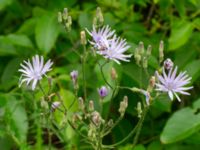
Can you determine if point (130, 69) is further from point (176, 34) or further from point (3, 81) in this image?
point (3, 81)

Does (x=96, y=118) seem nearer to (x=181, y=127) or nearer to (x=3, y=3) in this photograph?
(x=181, y=127)

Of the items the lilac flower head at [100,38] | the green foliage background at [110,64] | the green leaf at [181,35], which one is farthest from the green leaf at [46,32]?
the lilac flower head at [100,38]

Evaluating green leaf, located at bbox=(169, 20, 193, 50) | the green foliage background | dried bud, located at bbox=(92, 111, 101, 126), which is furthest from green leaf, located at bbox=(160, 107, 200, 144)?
dried bud, located at bbox=(92, 111, 101, 126)

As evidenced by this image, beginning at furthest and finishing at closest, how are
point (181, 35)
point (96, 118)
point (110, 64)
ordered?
point (181, 35) → point (110, 64) → point (96, 118)

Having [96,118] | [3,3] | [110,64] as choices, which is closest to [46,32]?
[3,3]

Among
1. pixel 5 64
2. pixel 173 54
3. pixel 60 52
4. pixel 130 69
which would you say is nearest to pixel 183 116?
pixel 130 69

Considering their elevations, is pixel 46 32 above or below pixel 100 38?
above

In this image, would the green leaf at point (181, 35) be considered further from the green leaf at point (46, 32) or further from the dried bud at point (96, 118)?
the dried bud at point (96, 118)
